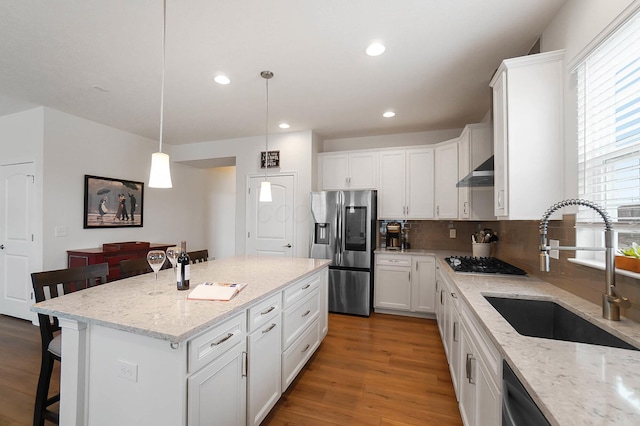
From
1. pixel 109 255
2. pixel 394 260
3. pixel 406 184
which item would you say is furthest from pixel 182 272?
pixel 406 184

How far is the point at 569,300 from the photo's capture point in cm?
149

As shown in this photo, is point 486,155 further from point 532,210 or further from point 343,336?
point 343,336

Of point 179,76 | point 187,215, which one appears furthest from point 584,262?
point 187,215

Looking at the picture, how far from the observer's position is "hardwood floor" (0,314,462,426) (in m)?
1.85

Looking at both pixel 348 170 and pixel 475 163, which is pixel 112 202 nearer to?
pixel 348 170

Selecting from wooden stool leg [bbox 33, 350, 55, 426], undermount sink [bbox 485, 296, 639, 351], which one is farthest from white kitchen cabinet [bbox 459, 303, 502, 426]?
wooden stool leg [bbox 33, 350, 55, 426]

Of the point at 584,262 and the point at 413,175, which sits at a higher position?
the point at 413,175

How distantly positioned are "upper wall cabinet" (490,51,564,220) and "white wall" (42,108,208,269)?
4804mm

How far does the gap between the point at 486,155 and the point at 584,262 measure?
1729mm

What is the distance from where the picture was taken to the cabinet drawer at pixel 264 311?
5.11 ft

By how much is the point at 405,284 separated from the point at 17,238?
514cm

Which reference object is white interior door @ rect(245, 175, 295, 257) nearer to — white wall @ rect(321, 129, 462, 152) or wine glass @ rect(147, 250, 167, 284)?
white wall @ rect(321, 129, 462, 152)

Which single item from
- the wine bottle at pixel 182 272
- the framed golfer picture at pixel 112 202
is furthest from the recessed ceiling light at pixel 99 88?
the wine bottle at pixel 182 272

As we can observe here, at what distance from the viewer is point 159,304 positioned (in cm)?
139
